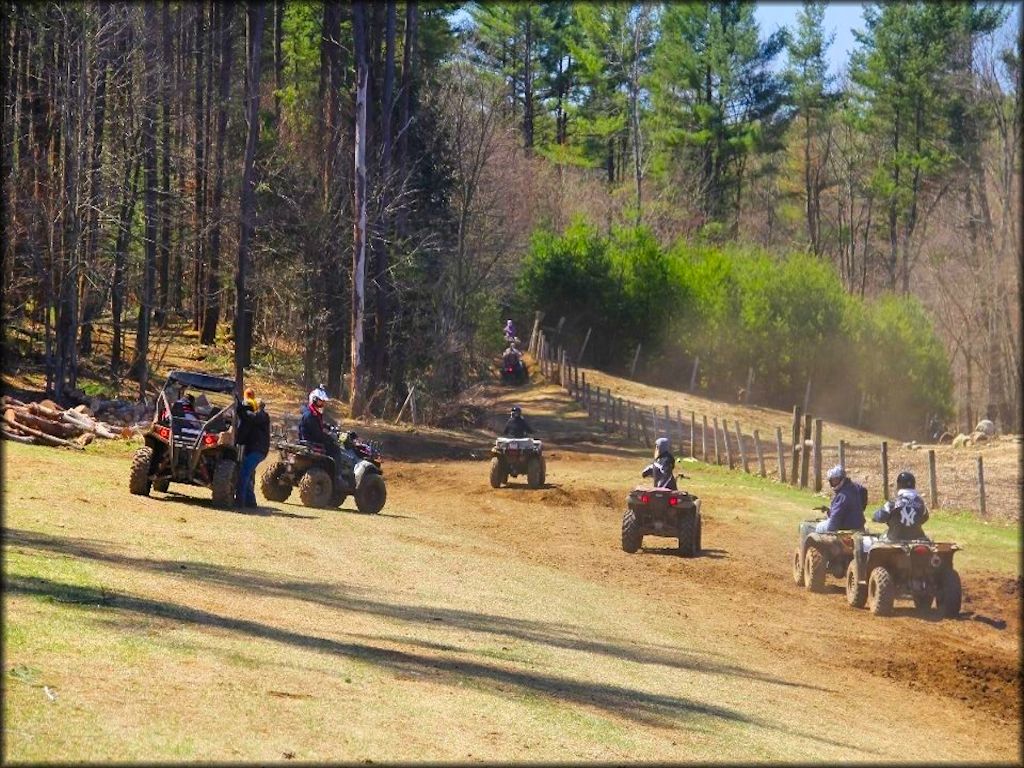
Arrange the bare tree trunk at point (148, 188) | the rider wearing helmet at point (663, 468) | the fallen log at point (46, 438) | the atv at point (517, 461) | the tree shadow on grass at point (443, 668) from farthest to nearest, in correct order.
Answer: the bare tree trunk at point (148, 188), the atv at point (517, 461), the fallen log at point (46, 438), the rider wearing helmet at point (663, 468), the tree shadow on grass at point (443, 668)

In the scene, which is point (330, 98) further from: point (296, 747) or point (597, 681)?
point (296, 747)

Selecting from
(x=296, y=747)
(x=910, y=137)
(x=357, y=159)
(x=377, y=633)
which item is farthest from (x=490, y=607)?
(x=910, y=137)

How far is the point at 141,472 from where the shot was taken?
77.3 ft

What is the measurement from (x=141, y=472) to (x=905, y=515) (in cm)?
1156

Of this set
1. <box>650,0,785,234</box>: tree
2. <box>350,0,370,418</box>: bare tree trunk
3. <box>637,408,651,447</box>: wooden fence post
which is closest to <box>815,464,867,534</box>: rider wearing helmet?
<box>650,0,785,234</box>: tree

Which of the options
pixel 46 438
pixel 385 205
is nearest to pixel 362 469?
pixel 46 438

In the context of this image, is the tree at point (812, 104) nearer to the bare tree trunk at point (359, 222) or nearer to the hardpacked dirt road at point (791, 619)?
the bare tree trunk at point (359, 222)

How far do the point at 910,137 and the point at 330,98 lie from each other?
3031cm

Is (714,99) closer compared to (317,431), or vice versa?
(317,431)

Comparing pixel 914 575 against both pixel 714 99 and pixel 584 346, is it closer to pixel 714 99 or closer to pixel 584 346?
pixel 584 346

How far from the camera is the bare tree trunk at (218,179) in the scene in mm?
50131

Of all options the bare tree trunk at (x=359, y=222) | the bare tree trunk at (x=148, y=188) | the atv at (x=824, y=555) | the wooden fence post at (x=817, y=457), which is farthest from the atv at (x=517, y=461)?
the bare tree trunk at (x=359, y=222)

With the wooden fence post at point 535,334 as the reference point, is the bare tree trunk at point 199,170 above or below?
above

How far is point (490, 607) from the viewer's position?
58.9 ft
